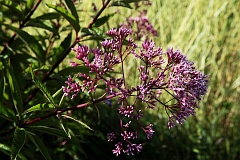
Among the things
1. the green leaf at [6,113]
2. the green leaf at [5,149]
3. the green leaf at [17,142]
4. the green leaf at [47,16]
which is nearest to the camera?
the green leaf at [17,142]

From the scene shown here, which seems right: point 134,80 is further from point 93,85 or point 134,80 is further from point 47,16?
point 93,85

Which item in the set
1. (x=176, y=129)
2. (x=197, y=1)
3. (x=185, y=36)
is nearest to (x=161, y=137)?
(x=176, y=129)

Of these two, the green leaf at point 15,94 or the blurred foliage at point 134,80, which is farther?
the blurred foliage at point 134,80

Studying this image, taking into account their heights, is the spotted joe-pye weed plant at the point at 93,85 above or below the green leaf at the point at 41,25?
below

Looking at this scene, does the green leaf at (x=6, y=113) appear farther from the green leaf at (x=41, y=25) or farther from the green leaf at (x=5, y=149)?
the green leaf at (x=41, y=25)

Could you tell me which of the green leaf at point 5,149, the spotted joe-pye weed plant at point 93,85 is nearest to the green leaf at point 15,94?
the spotted joe-pye weed plant at point 93,85

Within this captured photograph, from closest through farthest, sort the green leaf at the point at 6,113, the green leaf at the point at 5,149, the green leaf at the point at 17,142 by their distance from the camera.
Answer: the green leaf at the point at 17,142
the green leaf at the point at 6,113
the green leaf at the point at 5,149

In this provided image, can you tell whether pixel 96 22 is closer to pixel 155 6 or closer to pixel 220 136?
pixel 220 136
